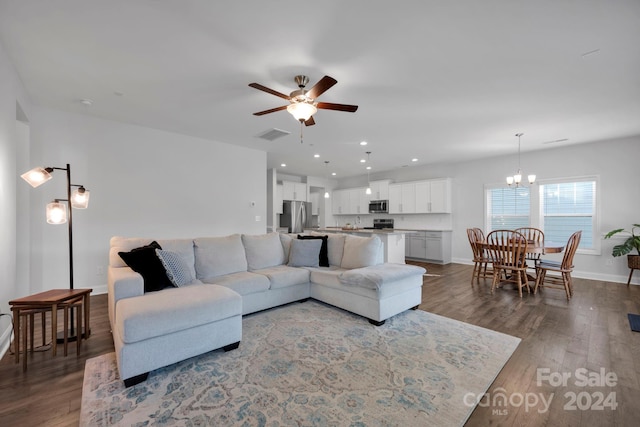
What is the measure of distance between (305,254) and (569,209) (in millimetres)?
5570

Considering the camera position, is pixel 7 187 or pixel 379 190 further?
pixel 379 190

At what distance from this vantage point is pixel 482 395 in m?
1.83

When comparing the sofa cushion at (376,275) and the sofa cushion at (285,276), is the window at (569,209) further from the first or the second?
the sofa cushion at (285,276)

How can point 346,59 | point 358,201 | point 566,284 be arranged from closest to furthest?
point 346,59
point 566,284
point 358,201

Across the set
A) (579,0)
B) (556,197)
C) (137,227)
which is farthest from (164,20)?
(556,197)

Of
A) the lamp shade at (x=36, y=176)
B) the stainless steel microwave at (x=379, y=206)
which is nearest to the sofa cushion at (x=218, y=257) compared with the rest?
the lamp shade at (x=36, y=176)

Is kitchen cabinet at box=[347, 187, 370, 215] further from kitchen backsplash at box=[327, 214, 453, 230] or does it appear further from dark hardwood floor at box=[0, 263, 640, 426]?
dark hardwood floor at box=[0, 263, 640, 426]

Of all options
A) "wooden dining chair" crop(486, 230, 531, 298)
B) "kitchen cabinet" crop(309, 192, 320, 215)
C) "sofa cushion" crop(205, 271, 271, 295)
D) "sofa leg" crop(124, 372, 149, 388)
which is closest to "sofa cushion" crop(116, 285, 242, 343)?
"sofa leg" crop(124, 372, 149, 388)

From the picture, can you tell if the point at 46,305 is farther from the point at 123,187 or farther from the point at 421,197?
the point at 421,197

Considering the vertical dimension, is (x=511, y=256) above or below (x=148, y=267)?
below

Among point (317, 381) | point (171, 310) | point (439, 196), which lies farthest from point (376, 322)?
point (439, 196)

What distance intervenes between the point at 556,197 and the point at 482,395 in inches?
224

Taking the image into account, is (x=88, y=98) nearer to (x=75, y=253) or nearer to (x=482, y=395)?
(x=75, y=253)

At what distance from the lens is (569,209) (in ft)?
18.2
